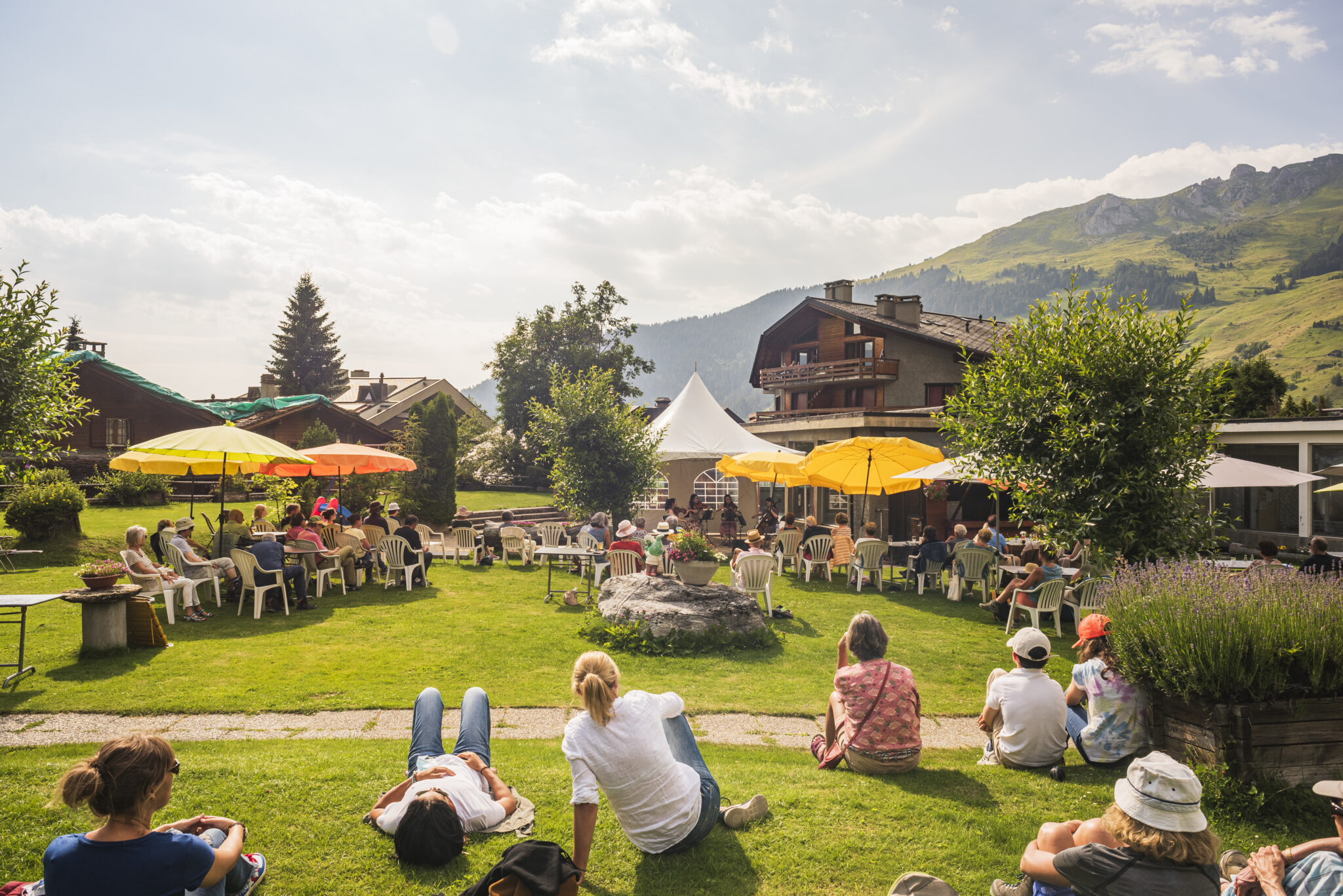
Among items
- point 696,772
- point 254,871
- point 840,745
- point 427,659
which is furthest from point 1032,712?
point 427,659

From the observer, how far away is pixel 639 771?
3424mm

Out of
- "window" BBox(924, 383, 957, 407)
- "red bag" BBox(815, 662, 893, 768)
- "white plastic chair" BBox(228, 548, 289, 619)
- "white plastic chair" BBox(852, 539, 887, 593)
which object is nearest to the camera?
"red bag" BBox(815, 662, 893, 768)

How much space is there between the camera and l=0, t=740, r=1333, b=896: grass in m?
3.48

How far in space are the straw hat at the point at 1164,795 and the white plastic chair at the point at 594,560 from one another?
30.9 feet

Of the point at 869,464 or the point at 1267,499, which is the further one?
the point at 1267,499

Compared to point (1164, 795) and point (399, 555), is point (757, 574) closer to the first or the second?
point (399, 555)

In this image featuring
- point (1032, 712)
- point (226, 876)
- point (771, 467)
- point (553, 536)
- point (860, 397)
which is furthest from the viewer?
point (860, 397)

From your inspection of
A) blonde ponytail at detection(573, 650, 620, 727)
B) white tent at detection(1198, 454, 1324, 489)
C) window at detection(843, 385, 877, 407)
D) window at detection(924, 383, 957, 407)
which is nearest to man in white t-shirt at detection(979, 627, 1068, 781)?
blonde ponytail at detection(573, 650, 620, 727)

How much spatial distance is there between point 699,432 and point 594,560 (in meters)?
8.30

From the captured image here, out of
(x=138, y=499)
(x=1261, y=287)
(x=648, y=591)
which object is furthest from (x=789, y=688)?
(x=1261, y=287)

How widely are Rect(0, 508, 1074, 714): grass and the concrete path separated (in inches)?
6.8

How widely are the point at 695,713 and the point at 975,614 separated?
21.5ft

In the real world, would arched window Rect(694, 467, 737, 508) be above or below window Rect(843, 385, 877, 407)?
below

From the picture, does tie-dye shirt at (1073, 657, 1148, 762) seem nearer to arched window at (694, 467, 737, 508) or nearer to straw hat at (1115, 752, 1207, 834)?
straw hat at (1115, 752, 1207, 834)
